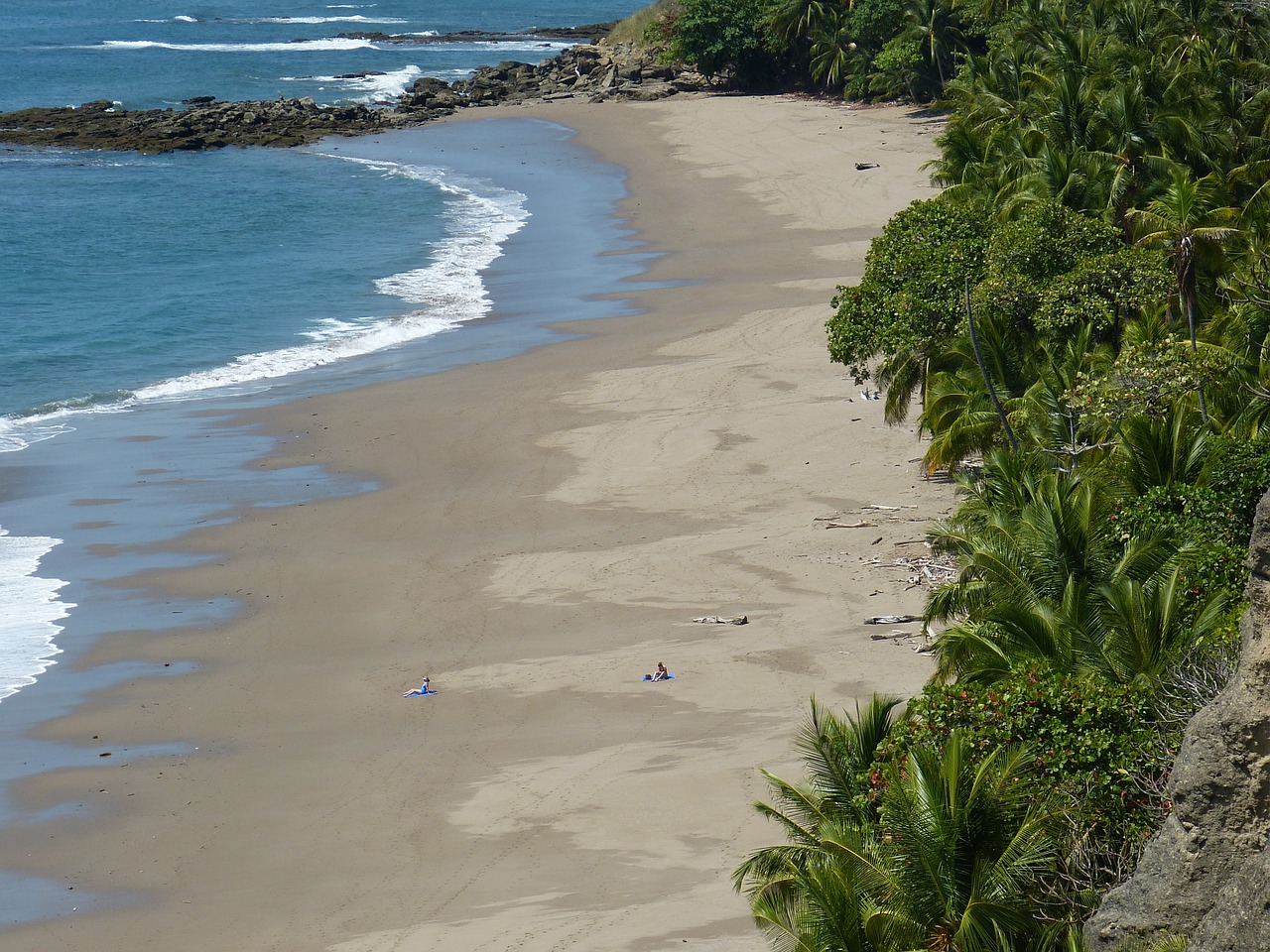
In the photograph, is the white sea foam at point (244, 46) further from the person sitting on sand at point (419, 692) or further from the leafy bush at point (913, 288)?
the person sitting on sand at point (419, 692)

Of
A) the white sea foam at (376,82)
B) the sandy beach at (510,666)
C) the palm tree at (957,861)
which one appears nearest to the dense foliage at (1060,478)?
the palm tree at (957,861)

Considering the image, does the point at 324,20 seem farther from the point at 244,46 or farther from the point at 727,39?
the point at 727,39

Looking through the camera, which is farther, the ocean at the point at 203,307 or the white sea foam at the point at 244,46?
the white sea foam at the point at 244,46

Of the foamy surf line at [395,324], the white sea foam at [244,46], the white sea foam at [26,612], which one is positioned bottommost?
the white sea foam at [26,612]

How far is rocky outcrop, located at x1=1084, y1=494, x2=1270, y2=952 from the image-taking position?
7336 mm

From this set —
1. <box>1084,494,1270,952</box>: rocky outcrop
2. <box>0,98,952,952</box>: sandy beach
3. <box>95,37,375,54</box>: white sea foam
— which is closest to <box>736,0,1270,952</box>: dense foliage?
<box>1084,494,1270,952</box>: rocky outcrop

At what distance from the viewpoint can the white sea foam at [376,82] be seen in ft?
262

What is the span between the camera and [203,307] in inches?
1475

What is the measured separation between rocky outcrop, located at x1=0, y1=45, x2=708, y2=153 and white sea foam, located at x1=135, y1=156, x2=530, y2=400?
1988 centimetres

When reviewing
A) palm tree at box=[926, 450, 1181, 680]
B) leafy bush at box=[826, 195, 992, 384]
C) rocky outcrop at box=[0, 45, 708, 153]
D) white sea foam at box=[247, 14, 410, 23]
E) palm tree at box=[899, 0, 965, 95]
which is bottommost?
palm tree at box=[926, 450, 1181, 680]

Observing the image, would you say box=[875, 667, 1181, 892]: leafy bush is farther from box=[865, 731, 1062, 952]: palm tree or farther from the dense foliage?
box=[865, 731, 1062, 952]: palm tree

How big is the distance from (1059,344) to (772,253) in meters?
20.5

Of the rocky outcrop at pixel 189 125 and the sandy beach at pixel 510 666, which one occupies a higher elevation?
the rocky outcrop at pixel 189 125

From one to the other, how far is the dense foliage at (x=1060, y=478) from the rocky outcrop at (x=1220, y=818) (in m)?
0.70
